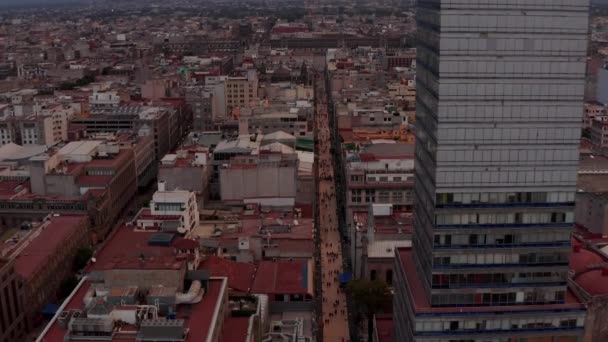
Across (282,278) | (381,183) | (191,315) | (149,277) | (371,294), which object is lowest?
(371,294)

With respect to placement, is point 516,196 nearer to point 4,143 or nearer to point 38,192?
point 38,192

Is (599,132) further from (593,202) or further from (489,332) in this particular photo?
(489,332)

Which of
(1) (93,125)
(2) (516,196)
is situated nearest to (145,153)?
(1) (93,125)

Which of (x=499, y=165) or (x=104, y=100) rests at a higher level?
(x=499, y=165)

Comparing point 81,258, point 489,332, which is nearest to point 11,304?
point 81,258

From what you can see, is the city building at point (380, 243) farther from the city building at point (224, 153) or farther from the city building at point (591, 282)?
the city building at point (224, 153)
